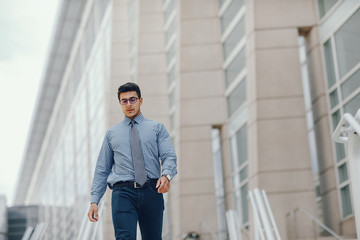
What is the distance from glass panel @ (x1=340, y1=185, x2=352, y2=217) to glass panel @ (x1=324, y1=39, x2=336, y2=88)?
2.31 m

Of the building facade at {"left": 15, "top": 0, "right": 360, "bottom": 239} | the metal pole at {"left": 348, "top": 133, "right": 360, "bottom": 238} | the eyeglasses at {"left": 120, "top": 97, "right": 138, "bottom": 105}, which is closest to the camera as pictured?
the metal pole at {"left": 348, "top": 133, "right": 360, "bottom": 238}

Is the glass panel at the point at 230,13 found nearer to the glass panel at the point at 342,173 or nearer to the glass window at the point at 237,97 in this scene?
the glass window at the point at 237,97

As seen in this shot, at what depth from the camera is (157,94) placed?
2530 cm

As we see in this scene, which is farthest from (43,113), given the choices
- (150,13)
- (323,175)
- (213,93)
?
(323,175)

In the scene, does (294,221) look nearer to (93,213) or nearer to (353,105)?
(353,105)

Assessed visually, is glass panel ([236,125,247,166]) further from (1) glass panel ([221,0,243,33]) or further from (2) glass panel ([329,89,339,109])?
(2) glass panel ([329,89,339,109])

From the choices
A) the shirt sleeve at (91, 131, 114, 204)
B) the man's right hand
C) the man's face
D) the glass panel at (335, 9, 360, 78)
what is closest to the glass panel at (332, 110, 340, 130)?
the glass panel at (335, 9, 360, 78)

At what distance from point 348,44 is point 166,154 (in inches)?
341

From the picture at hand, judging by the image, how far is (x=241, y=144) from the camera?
61.0 feet

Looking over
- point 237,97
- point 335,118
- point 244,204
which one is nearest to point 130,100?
point 335,118

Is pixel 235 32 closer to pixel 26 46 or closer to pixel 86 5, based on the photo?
pixel 86 5

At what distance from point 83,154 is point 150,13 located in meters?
17.9

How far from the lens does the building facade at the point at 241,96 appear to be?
43.5ft

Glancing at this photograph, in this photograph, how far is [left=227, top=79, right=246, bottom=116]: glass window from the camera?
18500 millimetres
